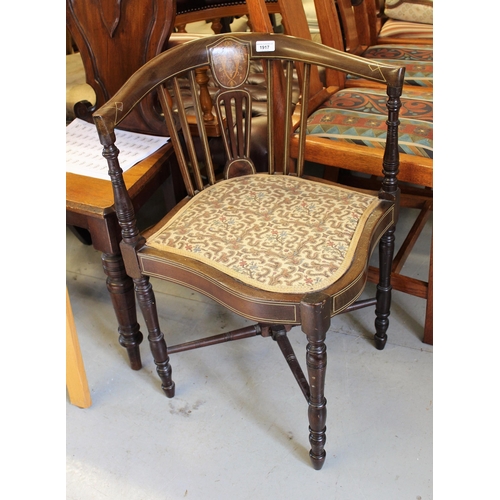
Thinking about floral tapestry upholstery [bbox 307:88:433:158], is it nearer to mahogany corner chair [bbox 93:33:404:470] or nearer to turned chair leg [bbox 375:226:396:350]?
mahogany corner chair [bbox 93:33:404:470]

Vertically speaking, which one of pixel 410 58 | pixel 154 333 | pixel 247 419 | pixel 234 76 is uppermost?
pixel 234 76

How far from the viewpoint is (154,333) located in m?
1.45

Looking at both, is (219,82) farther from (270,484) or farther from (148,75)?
(270,484)

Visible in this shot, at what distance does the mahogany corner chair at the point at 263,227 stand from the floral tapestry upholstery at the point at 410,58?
546 mm

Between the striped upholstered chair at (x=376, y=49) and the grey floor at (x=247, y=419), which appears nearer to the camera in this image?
the grey floor at (x=247, y=419)

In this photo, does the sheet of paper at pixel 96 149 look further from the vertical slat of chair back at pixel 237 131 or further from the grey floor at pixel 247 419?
the grey floor at pixel 247 419

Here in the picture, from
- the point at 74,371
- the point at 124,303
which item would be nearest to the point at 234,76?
the point at 124,303

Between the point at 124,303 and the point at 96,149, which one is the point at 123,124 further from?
the point at 124,303

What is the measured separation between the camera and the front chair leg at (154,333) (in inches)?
53.9

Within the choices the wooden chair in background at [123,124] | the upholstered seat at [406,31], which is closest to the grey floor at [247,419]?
the wooden chair in background at [123,124]

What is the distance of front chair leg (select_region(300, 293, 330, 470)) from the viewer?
109 cm

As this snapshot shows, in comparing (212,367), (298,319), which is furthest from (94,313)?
(298,319)

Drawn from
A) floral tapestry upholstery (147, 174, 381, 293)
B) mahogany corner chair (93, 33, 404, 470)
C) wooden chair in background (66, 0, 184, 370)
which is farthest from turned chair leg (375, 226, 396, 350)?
wooden chair in background (66, 0, 184, 370)

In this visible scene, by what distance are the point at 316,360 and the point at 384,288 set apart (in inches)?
18.1
